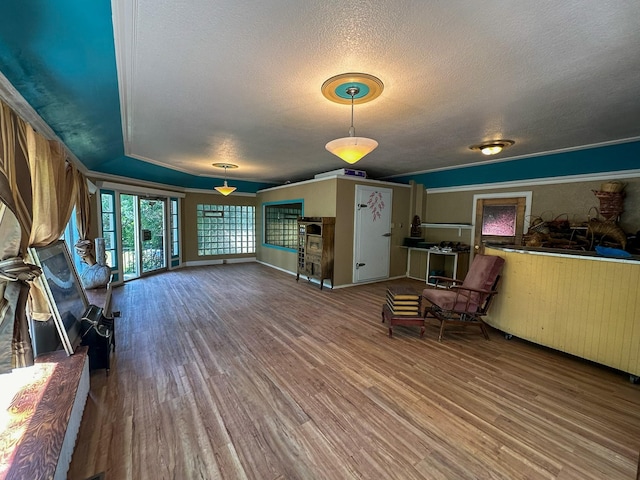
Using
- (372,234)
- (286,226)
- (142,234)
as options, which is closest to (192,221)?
(142,234)

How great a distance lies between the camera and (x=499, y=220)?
5.03 metres

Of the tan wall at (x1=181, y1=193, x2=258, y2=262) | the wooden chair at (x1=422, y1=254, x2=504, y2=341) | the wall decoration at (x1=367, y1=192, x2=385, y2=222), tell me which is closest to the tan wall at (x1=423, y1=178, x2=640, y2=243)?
the wall decoration at (x1=367, y1=192, x2=385, y2=222)

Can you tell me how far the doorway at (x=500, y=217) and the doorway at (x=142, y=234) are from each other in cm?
708

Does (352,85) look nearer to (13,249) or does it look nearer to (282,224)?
(13,249)

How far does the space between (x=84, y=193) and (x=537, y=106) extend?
18.4 ft

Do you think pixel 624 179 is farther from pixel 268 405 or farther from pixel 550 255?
pixel 268 405

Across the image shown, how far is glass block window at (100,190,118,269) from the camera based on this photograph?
511 cm

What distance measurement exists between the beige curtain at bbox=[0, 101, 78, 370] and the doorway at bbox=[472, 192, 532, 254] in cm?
552

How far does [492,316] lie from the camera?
134 inches

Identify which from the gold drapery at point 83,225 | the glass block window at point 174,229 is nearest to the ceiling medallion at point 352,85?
the gold drapery at point 83,225

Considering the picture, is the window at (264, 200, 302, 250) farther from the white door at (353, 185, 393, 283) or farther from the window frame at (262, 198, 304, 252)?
the white door at (353, 185, 393, 283)

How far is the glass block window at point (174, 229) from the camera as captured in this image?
7.06 meters

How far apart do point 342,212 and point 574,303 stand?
11.9 feet

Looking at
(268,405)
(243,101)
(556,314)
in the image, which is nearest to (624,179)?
(556,314)
